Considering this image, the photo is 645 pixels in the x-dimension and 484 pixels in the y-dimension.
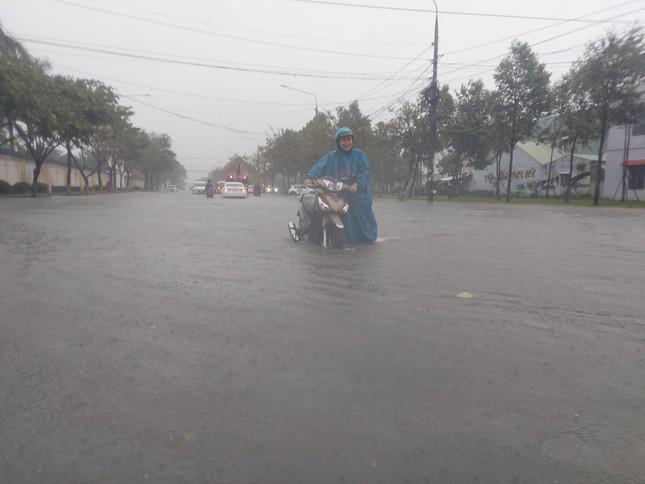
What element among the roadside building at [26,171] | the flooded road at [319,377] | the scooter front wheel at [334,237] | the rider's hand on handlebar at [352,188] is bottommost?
the flooded road at [319,377]

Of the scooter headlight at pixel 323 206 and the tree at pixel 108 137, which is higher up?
the tree at pixel 108 137

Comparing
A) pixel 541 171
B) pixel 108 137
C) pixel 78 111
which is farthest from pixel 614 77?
pixel 108 137

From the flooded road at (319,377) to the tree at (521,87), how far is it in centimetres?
2911

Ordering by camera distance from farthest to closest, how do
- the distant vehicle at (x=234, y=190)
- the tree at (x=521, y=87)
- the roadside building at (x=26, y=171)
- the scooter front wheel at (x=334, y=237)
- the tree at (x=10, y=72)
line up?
the roadside building at (x=26, y=171), the distant vehicle at (x=234, y=190), the tree at (x=521, y=87), the tree at (x=10, y=72), the scooter front wheel at (x=334, y=237)

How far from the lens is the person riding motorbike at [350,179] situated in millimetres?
7988

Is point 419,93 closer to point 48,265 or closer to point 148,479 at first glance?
point 48,265

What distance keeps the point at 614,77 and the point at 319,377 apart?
27.6 metres

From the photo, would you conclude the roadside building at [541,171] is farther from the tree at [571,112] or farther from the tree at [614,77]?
the tree at [614,77]

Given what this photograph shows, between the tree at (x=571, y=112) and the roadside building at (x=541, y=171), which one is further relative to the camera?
the roadside building at (x=541, y=171)

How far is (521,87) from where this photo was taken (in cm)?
3144

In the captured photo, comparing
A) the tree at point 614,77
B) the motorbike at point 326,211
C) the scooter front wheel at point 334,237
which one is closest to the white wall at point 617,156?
the tree at point 614,77

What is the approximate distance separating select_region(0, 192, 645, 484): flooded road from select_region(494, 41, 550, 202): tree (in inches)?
1146

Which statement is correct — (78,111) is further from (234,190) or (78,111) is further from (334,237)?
(334,237)

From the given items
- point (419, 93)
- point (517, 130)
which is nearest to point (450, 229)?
point (517, 130)
